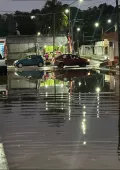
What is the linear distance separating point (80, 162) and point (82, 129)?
325cm

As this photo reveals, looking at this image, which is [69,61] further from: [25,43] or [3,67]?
[25,43]

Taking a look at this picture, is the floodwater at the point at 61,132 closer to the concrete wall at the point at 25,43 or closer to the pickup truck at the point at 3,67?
the pickup truck at the point at 3,67

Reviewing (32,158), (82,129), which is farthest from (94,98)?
(32,158)

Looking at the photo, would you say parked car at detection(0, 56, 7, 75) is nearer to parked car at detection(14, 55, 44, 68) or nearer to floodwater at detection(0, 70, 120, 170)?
floodwater at detection(0, 70, 120, 170)

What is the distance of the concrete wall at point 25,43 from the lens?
70.9 meters

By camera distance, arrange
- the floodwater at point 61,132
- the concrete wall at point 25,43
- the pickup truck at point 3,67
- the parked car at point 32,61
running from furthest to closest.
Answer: the concrete wall at point 25,43
the parked car at point 32,61
the pickup truck at point 3,67
the floodwater at point 61,132

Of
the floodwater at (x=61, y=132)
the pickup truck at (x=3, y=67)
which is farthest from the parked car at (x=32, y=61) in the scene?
the floodwater at (x=61, y=132)

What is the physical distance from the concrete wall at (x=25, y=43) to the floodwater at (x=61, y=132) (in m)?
53.7

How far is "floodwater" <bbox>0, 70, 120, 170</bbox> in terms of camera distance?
7.41 metres

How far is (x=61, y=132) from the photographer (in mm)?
10055

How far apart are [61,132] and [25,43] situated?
61903 millimetres

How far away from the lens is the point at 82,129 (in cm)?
1049

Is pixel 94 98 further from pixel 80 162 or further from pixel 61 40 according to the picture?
pixel 61 40

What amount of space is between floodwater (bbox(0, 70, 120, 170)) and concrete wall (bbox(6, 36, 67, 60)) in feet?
176
